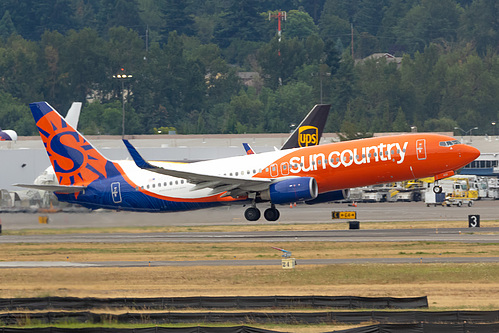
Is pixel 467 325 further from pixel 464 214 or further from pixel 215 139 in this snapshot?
pixel 215 139

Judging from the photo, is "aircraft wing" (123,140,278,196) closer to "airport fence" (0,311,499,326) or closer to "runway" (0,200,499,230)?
"runway" (0,200,499,230)

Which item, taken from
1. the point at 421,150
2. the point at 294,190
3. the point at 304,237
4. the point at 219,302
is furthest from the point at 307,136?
the point at 219,302

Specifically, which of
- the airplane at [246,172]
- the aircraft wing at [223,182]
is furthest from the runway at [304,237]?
the aircraft wing at [223,182]

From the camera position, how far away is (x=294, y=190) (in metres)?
56.7

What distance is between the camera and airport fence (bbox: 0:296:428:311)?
31406mm

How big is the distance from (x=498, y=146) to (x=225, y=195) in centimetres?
7678

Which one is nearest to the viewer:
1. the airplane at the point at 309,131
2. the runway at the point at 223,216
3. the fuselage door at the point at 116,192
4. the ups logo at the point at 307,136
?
the runway at the point at 223,216

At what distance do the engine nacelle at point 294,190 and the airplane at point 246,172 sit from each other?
6 cm

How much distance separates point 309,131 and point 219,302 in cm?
4817

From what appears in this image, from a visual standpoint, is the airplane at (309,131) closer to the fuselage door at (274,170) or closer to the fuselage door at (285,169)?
the fuselage door at (274,170)

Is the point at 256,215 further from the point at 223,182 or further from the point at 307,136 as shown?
the point at 307,136

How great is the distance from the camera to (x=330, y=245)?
168 feet

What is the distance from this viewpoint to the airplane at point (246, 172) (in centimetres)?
5634

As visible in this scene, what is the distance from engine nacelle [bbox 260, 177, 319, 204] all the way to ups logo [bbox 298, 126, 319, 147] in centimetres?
2071
